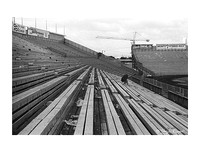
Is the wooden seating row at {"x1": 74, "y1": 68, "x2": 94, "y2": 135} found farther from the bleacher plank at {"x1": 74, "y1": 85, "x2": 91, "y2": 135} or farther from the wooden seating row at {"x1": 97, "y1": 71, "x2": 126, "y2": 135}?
the wooden seating row at {"x1": 97, "y1": 71, "x2": 126, "y2": 135}

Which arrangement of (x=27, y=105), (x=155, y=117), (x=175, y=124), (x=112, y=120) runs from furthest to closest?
(x=155, y=117) < (x=112, y=120) < (x=175, y=124) < (x=27, y=105)

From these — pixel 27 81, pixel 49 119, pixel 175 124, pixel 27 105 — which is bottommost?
pixel 175 124

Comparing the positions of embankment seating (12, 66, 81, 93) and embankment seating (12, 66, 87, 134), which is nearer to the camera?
embankment seating (12, 66, 87, 134)

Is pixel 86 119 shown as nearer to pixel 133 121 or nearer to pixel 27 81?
pixel 133 121

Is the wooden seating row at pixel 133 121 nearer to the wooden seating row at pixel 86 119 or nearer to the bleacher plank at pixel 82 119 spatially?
the wooden seating row at pixel 86 119

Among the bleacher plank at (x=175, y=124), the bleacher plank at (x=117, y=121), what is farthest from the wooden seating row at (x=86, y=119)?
the bleacher plank at (x=175, y=124)

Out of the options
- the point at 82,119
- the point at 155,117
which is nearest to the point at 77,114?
the point at 82,119

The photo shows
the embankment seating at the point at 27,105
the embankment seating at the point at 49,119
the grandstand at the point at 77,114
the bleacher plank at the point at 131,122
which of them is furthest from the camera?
the bleacher plank at the point at 131,122

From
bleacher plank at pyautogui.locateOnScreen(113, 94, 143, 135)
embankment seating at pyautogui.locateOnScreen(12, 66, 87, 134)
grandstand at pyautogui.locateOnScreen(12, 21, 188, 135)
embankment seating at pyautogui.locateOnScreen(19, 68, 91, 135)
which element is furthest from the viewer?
bleacher plank at pyautogui.locateOnScreen(113, 94, 143, 135)

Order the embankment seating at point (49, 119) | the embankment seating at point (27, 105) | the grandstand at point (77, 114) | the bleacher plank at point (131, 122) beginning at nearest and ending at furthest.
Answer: the embankment seating at point (49, 119)
the embankment seating at point (27, 105)
the grandstand at point (77, 114)
the bleacher plank at point (131, 122)

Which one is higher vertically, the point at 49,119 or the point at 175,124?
the point at 49,119

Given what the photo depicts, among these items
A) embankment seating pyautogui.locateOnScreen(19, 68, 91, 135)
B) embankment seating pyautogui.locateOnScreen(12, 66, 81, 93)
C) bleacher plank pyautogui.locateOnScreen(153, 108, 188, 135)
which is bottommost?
bleacher plank pyautogui.locateOnScreen(153, 108, 188, 135)

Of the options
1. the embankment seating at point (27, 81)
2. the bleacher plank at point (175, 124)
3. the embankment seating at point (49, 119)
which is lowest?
the bleacher plank at point (175, 124)

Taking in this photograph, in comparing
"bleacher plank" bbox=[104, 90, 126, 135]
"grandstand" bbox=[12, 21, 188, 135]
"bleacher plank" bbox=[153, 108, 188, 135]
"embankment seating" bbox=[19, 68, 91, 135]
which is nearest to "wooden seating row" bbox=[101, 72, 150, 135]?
"grandstand" bbox=[12, 21, 188, 135]
